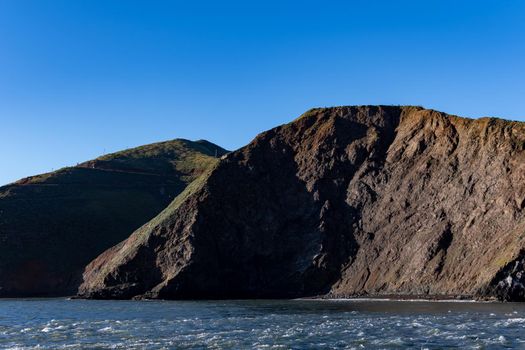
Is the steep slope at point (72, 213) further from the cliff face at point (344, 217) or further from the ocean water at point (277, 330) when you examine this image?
the ocean water at point (277, 330)

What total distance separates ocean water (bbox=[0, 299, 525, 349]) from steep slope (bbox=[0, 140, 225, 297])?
168 feet

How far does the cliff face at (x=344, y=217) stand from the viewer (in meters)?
70.1

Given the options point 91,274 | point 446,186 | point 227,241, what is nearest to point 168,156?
point 91,274

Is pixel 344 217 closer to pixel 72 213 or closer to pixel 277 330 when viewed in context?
pixel 277 330

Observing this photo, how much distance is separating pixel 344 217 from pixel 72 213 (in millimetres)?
56366

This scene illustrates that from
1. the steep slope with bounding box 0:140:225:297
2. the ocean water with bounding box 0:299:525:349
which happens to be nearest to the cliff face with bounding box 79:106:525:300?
the steep slope with bounding box 0:140:225:297

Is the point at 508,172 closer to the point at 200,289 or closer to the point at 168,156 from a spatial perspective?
the point at 200,289

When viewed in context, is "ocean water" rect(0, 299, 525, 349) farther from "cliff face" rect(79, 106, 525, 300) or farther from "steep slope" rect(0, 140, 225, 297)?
"steep slope" rect(0, 140, 225, 297)

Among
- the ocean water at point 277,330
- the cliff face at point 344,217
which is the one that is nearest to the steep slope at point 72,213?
the cliff face at point 344,217

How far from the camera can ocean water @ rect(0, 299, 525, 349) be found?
30188 millimetres

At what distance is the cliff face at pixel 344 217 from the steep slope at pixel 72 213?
10.6 m

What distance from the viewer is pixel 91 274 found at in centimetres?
9400

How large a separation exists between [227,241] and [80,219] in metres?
44.2

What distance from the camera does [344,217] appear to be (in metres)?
84.3
